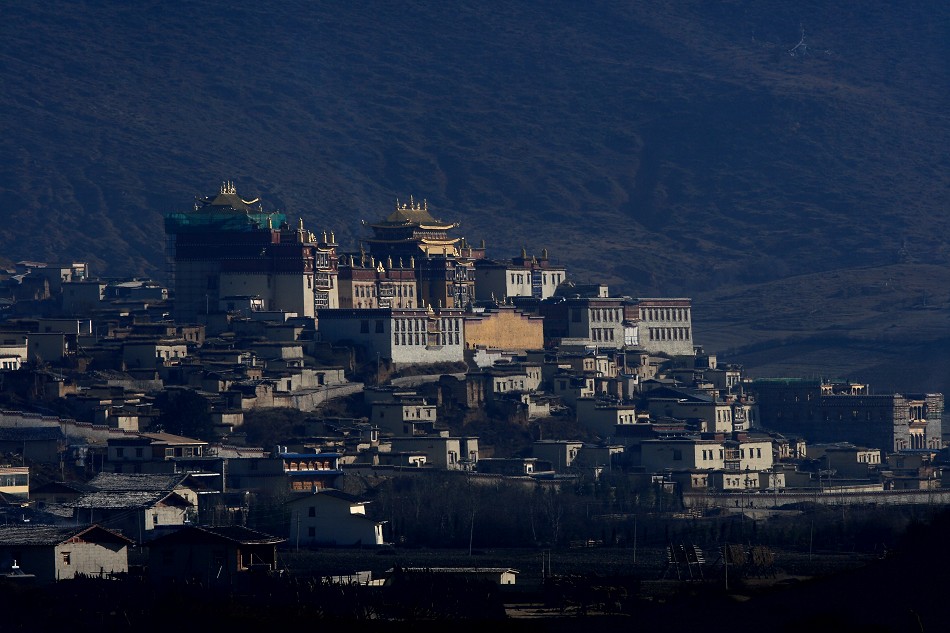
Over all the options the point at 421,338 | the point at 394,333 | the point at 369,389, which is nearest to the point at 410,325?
the point at 421,338

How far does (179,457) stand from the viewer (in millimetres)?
97812

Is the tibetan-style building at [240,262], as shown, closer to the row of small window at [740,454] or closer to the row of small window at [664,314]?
the row of small window at [664,314]

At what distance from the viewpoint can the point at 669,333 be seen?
138125 mm

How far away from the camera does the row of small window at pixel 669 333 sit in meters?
137

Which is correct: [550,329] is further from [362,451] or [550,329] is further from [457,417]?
[362,451]

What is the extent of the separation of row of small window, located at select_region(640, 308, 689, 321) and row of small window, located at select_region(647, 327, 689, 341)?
476 millimetres

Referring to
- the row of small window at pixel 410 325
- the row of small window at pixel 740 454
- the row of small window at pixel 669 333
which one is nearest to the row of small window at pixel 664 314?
the row of small window at pixel 669 333

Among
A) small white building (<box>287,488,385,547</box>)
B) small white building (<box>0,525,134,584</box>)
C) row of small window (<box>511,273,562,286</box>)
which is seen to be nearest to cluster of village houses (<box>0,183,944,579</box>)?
small white building (<box>287,488,385,547</box>)

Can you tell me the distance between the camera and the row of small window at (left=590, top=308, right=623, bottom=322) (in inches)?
5202

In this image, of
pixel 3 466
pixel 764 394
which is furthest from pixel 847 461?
pixel 3 466

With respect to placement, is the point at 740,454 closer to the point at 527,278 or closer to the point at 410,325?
the point at 410,325

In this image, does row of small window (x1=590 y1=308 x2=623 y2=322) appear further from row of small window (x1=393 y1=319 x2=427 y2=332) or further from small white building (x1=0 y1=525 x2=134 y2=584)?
small white building (x1=0 y1=525 x2=134 y2=584)

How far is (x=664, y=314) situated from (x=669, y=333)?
94 centimetres

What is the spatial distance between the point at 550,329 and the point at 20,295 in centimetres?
2755
